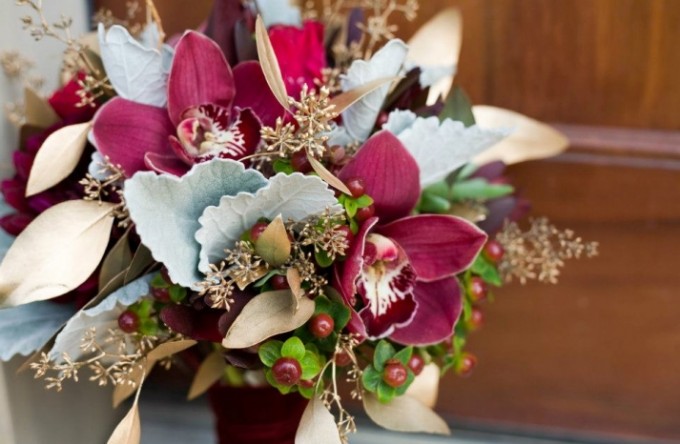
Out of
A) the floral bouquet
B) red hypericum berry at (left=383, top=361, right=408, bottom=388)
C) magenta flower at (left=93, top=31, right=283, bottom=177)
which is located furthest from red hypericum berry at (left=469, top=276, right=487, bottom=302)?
magenta flower at (left=93, top=31, right=283, bottom=177)

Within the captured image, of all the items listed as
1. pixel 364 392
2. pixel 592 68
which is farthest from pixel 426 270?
pixel 592 68

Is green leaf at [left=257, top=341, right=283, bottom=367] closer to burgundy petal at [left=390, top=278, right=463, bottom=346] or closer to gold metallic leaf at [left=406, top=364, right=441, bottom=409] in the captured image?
burgundy petal at [left=390, top=278, right=463, bottom=346]

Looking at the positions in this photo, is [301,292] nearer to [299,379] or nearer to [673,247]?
[299,379]

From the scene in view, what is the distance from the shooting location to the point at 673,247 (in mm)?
765

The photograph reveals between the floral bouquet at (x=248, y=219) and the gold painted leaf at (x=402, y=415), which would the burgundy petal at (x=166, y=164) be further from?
the gold painted leaf at (x=402, y=415)

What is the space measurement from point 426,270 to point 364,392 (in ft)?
0.33

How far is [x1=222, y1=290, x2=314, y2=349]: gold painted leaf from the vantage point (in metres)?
0.45

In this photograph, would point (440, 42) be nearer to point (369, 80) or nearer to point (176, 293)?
point (369, 80)

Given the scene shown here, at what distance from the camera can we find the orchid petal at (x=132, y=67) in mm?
505

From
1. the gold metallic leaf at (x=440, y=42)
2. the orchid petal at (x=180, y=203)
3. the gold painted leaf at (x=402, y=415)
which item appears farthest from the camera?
the gold metallic leaf at (x=440, y=42)

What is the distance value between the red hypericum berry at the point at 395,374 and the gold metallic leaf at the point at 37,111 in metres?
0.33

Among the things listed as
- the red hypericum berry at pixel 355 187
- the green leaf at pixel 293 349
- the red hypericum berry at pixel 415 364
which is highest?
the red hypericum berry at pixel 355 187

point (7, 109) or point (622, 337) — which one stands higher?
point (7, 109)

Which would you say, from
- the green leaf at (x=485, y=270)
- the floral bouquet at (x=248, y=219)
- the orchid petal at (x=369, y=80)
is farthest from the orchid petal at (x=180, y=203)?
the green leaf at (x=485, y=270)
